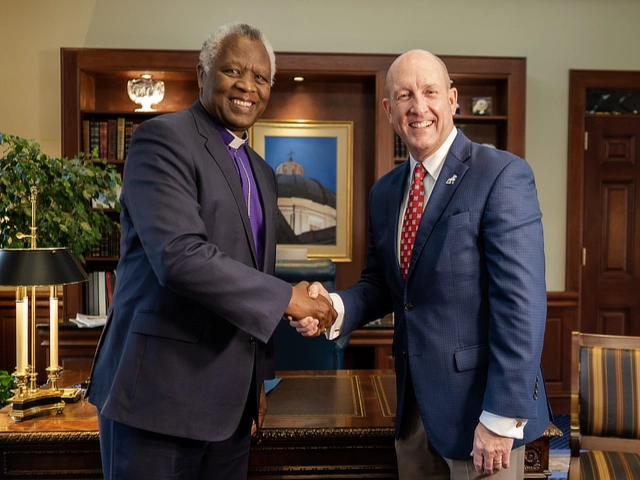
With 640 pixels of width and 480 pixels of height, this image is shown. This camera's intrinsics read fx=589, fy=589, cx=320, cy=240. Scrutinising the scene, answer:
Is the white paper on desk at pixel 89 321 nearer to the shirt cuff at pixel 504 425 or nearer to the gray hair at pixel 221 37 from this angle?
the gray hair at pixel 221 37

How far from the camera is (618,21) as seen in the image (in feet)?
15.5

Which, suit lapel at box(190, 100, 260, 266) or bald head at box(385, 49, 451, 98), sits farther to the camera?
bald head at box(385, 49, 451, 98)

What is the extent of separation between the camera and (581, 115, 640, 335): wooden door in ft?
15.8

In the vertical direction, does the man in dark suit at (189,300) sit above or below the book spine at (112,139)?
below

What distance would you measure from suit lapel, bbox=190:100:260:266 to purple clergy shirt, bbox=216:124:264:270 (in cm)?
6

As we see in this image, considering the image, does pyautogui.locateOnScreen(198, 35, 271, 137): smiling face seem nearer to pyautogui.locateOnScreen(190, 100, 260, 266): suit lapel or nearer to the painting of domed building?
pyautogui.locateOnScreen(190, 100, 260, 266): suit lapel

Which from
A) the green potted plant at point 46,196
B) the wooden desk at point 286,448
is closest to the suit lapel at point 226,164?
the wooden desk at point 286,448

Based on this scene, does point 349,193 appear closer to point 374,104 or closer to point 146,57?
point 374,104

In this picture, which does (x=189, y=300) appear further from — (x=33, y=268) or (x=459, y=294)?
(x=33, y=268)

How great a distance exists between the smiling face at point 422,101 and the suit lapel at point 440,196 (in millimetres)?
104

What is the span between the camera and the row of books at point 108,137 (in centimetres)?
445

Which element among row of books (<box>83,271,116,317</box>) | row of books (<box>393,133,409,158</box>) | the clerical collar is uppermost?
row of books (<box>393,133,409,158</box>)

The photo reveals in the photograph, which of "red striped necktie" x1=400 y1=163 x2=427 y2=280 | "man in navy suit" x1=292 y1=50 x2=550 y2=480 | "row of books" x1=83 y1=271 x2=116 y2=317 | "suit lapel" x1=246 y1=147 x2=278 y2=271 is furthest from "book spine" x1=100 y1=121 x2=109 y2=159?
"red striped necktie" x1=400 y1=163 x2=427 y2=280

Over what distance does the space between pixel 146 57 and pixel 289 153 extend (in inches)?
51.1
